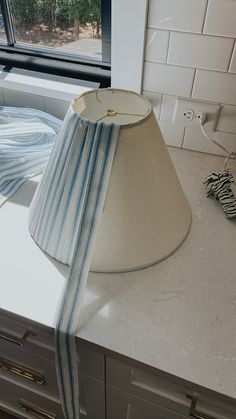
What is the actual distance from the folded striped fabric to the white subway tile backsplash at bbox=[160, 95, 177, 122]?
10.9 inches

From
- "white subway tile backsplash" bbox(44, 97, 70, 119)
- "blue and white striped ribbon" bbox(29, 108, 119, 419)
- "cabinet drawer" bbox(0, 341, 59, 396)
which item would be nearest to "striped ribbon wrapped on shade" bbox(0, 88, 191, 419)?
"blue and white striped ribbon" bbox(29, 108, 119, 419)

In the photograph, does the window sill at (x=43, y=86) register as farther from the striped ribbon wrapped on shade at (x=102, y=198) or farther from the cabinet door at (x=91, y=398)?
the cabinet door at (x=91, y=398)

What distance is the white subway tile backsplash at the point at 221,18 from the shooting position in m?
0.75

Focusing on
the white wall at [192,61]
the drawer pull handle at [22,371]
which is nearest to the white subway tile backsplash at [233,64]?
the white wall at [192,61]

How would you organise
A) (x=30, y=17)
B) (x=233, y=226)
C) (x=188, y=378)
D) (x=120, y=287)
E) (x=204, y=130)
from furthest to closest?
(x=30, y=17) < (x=204, y=130) < (x=233, y=226) < (x=120, y=287) < (x=188, y=378)

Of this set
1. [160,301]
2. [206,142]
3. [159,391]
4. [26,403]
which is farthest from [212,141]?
[26,403]

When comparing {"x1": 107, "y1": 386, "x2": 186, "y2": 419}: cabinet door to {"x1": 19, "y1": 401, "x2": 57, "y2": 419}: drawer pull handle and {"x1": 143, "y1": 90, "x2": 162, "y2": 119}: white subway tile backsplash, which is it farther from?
{"x1": 143, "y1": 90, "x2": 162, "y2": 119}: white subway tile backsplash

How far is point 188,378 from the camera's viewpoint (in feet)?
1.78

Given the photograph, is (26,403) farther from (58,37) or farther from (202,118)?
(58,37)

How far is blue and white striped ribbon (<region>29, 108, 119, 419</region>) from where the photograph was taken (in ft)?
1.79

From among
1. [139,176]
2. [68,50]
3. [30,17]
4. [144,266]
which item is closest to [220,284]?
[144,266]

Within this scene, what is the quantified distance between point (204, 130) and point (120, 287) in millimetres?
475

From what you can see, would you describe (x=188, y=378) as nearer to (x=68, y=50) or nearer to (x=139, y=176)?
(x=139, y=176)

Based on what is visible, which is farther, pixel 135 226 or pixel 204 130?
pixel 204 130
